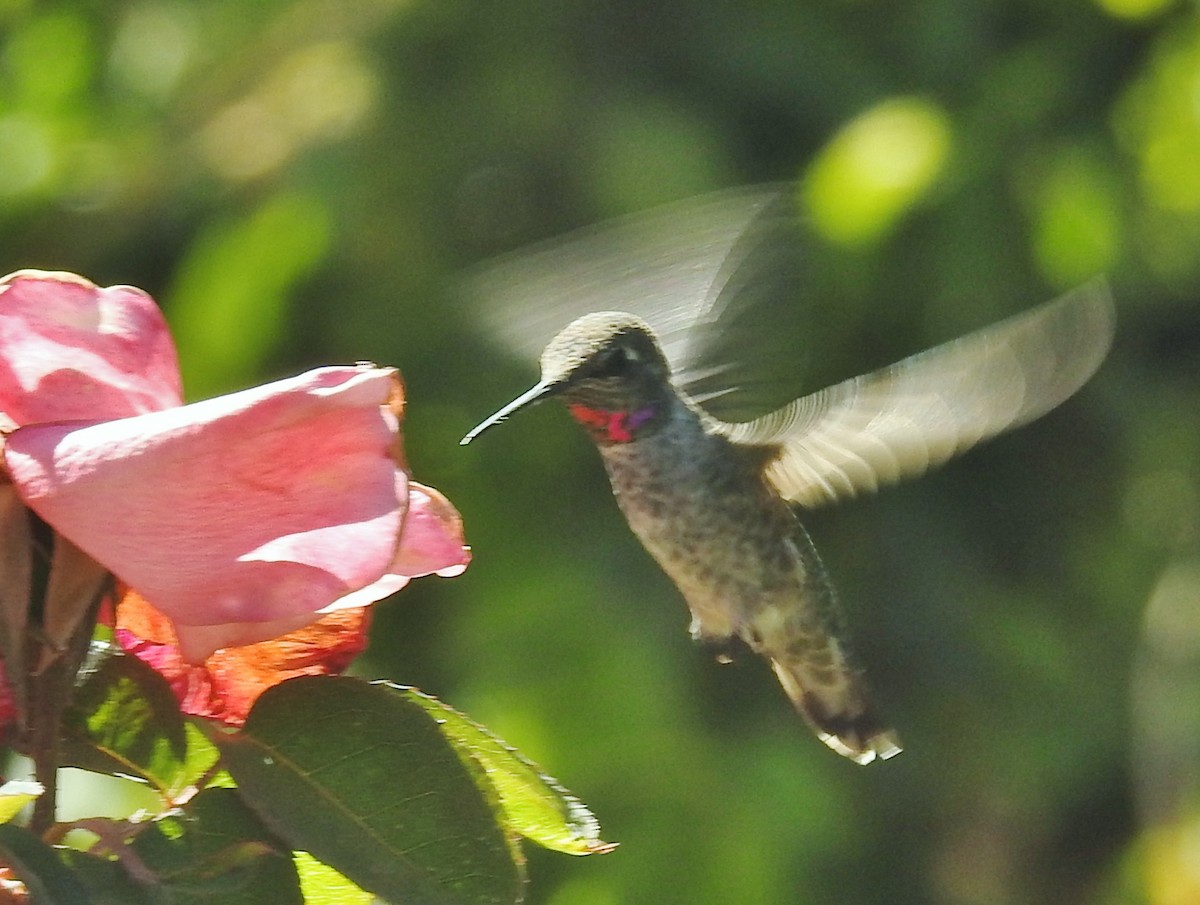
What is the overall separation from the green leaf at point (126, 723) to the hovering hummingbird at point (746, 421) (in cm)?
29

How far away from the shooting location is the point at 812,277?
5.61 feet

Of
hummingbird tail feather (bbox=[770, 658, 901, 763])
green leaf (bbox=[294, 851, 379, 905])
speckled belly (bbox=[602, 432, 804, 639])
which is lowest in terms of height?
hummingbird tail feather (bbox=[770, 658, 901, 763])

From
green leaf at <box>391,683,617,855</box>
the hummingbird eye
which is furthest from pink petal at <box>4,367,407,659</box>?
the hummingbird eye

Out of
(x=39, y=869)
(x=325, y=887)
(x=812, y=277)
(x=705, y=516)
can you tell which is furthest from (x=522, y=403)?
(x=812, y=277)

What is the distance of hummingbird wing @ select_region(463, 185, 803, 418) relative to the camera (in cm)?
110

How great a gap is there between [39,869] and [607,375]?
52 cm

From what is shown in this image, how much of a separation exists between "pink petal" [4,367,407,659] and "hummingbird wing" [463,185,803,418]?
1.81 ft

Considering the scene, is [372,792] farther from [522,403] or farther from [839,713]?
[839,713]

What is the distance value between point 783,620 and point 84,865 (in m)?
0.64

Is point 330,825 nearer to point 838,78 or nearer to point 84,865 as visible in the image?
point 84,865

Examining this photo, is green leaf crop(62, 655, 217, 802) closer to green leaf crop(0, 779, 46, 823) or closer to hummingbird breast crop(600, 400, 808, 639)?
green leaf crop(0, 779, 46, 823)

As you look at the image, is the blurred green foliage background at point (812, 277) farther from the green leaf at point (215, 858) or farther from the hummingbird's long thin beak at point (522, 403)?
the green leaf at point (215, 858)

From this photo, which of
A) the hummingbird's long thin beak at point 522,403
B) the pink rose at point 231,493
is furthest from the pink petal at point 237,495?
the hummingbird's long thin beak at point 522,403

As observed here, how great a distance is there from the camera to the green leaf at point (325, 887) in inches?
24.4
